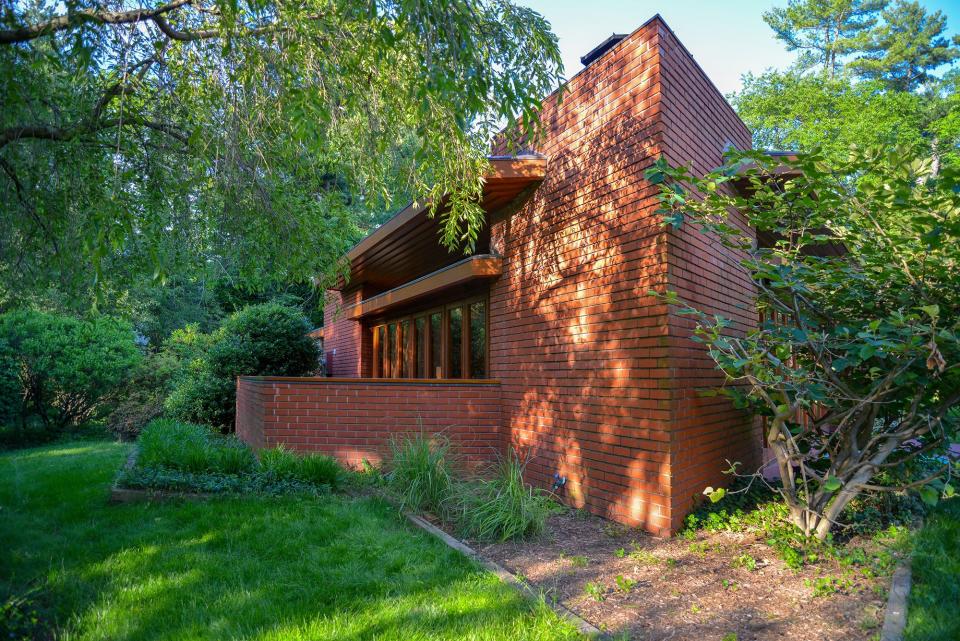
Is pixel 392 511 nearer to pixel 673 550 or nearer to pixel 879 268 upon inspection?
pixel 673 550

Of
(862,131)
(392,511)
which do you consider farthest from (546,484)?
(862,131)

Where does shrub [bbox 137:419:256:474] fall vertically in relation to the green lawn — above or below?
above

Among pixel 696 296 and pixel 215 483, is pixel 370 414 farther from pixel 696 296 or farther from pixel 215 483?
pixel 696 296

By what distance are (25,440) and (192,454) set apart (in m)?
11.4

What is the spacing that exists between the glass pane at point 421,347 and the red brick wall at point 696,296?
6029 millimetres

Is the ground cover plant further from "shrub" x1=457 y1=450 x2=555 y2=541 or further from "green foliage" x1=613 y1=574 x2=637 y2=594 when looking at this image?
"green foliage" x1=613 y1=574 x2=637 y2=594

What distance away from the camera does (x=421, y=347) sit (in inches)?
456

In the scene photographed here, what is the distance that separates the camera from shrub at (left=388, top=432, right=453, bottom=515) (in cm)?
561

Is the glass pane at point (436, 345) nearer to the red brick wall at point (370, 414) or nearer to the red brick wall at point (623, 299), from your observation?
the red brick wall at point (370, 414)

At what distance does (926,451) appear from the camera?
4289mm

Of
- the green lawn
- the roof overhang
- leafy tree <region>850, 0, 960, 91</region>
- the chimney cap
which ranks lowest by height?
the green lawn

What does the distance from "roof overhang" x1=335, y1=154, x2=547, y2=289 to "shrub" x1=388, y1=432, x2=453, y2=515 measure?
2.60 m

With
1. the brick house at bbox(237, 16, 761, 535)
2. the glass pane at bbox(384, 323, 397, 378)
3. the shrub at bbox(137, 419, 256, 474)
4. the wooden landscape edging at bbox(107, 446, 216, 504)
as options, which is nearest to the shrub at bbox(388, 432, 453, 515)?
the brick house at bbox(237, 16, 761, 535)

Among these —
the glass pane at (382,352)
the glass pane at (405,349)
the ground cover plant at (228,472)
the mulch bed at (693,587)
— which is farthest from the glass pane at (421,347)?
the mulch bed at (693,587)
